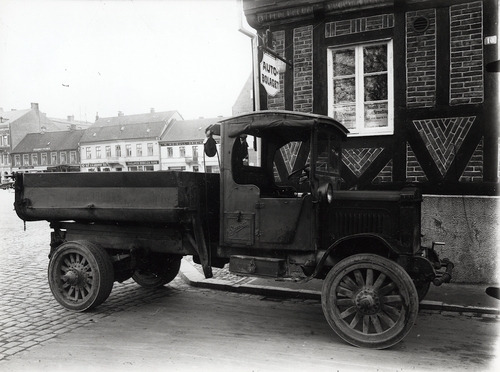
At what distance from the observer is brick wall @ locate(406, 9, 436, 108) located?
24.2ft

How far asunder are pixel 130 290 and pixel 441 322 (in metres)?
4.17

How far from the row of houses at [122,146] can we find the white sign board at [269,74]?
47.5 m

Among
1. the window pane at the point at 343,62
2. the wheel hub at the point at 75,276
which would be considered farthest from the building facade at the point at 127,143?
the wheel hub at the point at 75,276

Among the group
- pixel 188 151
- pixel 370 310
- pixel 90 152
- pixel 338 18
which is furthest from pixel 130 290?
pixel 90 152

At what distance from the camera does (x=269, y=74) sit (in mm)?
7316

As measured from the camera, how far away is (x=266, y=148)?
6.15 m

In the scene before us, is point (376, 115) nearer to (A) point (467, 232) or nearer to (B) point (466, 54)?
(B) point (466, 54)

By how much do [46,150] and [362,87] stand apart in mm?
71981

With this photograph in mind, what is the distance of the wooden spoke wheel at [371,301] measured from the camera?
169 inches

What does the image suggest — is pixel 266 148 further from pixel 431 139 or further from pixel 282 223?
pixel 431 139

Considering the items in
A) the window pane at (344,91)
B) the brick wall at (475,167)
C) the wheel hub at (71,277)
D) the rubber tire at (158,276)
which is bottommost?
the rubber tire at (158,276)

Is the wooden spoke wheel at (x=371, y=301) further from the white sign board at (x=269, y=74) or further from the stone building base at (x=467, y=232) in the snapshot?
the white sign board at (x=269, y=74)

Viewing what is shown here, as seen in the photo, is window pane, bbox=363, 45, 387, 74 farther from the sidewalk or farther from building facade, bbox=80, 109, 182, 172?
building facade, bbox=80, 109, 182, 172

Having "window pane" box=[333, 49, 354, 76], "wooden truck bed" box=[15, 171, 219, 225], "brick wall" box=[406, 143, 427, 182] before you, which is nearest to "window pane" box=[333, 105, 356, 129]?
"window pane" box=[333, 49, 354, 76]
